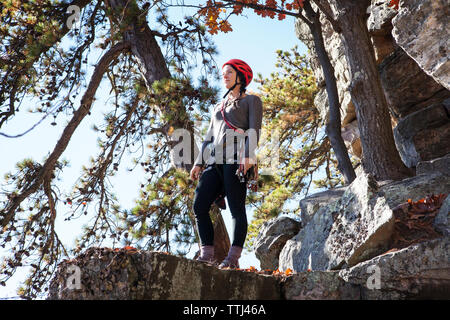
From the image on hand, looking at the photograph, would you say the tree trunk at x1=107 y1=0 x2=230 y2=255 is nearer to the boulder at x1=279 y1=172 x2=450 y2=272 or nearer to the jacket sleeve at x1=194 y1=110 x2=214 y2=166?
the jacket sleeve at x1=194 y1=110 x2=214 y2=166

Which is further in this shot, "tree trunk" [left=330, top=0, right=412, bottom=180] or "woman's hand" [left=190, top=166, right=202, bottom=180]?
"tree trunk" [left=330, top=0, right=412, bottom=180]

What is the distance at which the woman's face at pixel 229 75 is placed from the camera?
4320mm

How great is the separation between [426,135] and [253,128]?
4.13 metres

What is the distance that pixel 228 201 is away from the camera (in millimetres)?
4074

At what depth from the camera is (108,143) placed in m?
6.80

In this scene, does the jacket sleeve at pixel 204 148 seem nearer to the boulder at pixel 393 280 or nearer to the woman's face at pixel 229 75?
the woman's face at pixel 229 75

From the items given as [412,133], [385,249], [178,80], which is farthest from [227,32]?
[385,249]

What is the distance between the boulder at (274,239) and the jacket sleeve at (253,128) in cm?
246

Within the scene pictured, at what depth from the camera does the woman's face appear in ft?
14.2

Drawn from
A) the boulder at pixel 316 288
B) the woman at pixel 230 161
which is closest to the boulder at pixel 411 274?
the boulder at pixel 316 288

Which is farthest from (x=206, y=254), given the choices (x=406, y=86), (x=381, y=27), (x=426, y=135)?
(x=381, y=27)

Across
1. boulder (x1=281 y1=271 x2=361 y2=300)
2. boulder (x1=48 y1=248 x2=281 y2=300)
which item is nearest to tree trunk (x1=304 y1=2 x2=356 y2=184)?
boulder (x1=281 y1=271 x2=361 y2=300)
